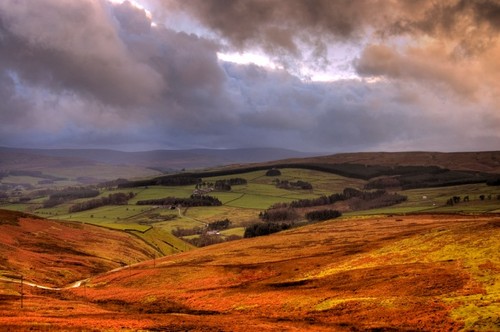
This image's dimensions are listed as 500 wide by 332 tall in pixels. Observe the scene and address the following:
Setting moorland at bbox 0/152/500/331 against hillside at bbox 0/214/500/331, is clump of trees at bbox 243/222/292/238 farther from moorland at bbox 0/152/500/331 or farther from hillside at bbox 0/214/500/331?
hillside at bbox 0/214/500/331

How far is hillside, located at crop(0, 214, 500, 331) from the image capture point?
45875 millimetres

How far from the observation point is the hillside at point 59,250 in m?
103

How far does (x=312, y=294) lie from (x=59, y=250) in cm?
10065

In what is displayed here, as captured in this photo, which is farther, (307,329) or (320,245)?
(320,245)

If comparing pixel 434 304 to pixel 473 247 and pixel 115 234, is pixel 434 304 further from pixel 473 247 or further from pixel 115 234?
pixel 115 234

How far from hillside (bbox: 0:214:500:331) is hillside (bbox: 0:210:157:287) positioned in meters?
13.4

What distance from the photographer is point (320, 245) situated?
120000 millimetres

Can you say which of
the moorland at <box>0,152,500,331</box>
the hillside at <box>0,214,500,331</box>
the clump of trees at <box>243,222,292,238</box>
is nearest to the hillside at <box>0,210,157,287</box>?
the moorland at <box>0,152,500,331</box>

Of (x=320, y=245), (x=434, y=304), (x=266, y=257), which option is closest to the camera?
(x=434, y=304)

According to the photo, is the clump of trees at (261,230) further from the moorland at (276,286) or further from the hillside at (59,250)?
the moorland at (276,286)

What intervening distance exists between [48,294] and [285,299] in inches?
1872

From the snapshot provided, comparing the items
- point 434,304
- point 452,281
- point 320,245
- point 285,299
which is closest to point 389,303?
point 434,304

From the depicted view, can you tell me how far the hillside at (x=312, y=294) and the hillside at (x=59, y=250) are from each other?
44.0 ft

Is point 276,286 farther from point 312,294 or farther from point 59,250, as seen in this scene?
point 59,250
